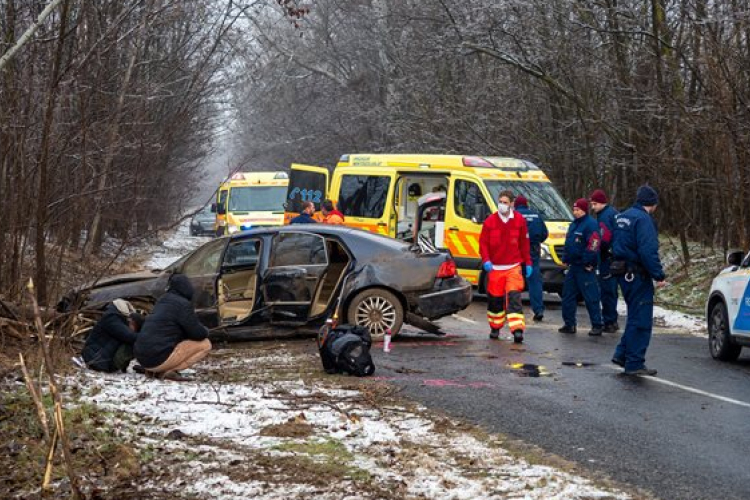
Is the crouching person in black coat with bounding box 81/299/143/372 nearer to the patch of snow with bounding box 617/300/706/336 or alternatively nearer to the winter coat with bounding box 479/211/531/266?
the winter coat with bounding box 479/211/531/266

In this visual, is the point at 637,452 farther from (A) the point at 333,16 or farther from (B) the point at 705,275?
(A) the point at 333,16

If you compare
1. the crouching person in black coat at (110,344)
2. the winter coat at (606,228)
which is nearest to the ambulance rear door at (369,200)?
the winter coat at (606,228)

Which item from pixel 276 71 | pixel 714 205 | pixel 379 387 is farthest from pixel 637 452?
pixel 276 71

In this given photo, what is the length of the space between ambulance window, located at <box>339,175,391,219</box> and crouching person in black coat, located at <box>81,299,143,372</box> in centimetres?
1060

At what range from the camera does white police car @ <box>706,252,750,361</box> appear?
468 inches

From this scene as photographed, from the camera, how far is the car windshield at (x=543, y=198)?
20.4 metres

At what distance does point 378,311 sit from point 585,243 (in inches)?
122

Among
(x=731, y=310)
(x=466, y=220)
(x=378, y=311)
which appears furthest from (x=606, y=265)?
(x=466, y=220)

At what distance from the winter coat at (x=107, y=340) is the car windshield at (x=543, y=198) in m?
10.5

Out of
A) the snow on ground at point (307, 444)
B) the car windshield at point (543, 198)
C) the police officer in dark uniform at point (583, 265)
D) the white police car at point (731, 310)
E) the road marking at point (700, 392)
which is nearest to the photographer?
the snow on ground at point (307, 444)

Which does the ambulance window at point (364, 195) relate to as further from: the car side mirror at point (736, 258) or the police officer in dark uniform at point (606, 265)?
the car side mirror at point (736, 258)

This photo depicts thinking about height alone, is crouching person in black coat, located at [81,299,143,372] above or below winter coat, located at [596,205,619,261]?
below

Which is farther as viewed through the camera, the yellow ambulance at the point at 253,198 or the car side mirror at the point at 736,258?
the yellow ambulance at the point at 253,198

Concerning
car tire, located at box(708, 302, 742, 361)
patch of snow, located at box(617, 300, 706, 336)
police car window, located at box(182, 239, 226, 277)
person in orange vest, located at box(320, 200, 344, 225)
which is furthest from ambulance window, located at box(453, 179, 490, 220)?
car tire, located at box(708, 302, 742, 361)
